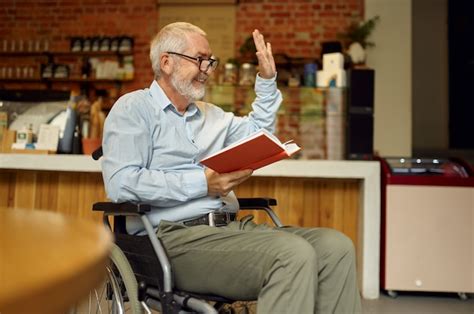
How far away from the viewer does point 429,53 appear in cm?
629

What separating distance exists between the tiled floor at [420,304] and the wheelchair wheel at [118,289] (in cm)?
155

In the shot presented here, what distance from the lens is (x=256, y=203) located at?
5.92 feet

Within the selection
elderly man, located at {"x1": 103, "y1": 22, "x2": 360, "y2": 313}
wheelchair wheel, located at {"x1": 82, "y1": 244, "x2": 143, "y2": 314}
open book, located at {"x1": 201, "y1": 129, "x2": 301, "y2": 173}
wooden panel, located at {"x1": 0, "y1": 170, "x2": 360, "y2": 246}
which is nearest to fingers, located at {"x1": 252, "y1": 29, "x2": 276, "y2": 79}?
elderly man, located at {"x1": 103, "y1": 22, "x2": 360, "y2": 313}

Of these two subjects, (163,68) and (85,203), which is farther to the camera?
(85,203)

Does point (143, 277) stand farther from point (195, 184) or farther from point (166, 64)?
point (166, 64)

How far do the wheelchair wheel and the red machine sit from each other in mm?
1916

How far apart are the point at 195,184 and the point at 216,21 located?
460 cm

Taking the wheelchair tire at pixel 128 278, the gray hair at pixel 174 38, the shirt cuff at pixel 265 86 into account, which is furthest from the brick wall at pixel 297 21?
the wheelchair tire at pixel 128 278

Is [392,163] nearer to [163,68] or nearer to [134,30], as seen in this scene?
[163,68]

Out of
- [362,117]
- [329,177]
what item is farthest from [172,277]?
[362,117]

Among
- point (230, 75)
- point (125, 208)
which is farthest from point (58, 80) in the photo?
point (125, 208)

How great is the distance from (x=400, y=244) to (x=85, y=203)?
184 centimetres

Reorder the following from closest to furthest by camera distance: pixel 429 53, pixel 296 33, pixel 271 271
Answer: pixel 271 271
pixel 296 33
pixel 429 53

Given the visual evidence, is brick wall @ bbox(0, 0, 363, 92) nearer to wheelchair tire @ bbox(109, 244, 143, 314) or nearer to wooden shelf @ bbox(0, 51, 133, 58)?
wooden shelf @ bbox(0, 51, 133, 58)
